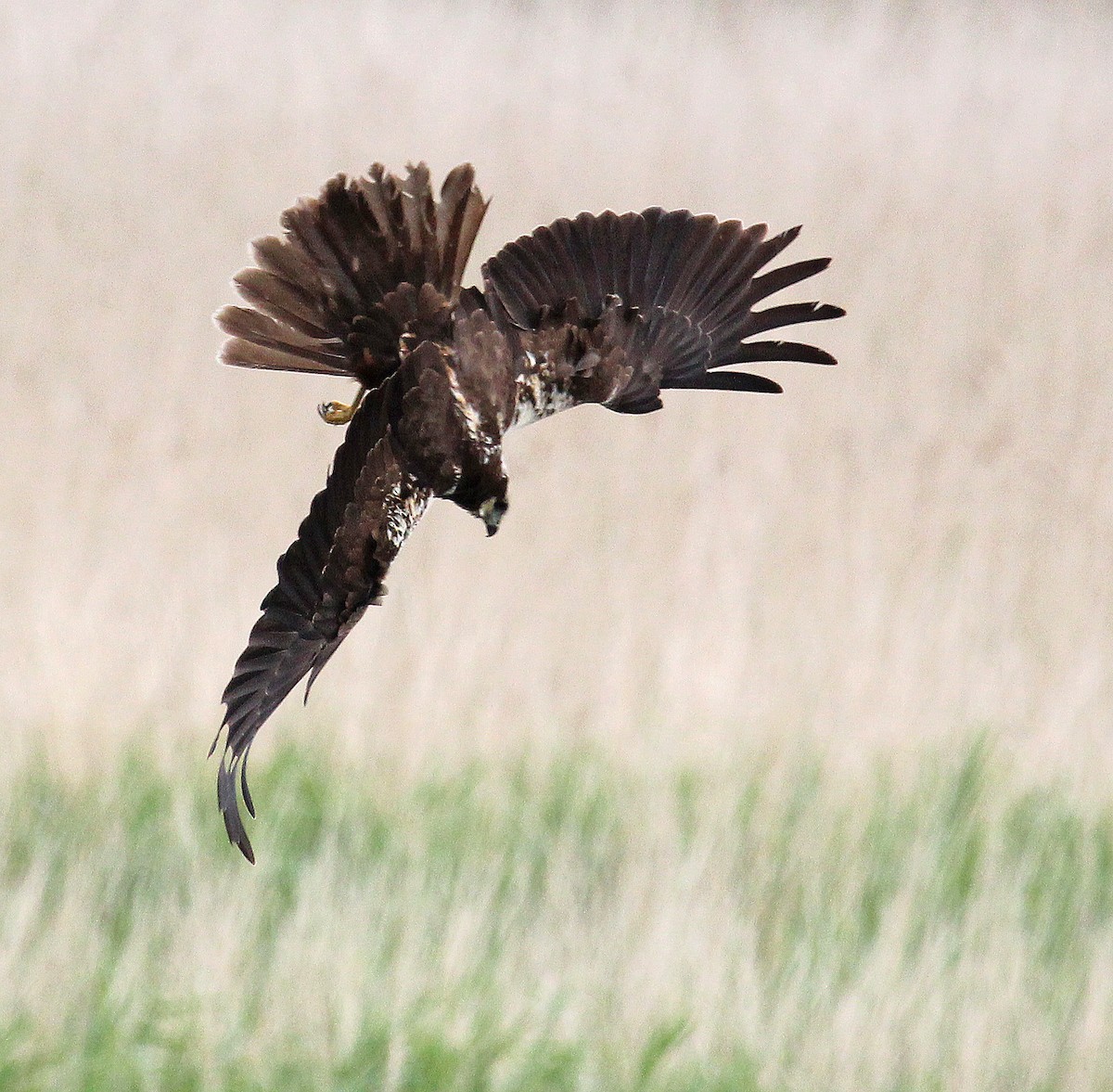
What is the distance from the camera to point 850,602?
4961 millimetres

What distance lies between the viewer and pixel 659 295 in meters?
2.11

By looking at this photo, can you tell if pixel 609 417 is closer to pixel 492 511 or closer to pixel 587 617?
pixel 587 617

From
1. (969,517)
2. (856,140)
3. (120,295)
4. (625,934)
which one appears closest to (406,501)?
(625,934)

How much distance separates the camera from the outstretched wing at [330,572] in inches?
68.6

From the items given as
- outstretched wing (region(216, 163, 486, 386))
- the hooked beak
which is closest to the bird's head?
the hooked beak

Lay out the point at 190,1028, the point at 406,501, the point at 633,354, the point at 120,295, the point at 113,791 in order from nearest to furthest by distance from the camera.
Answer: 1. the point at 406,501
2. the point at 633,354
3. the point at 190,1028
4. the point at 113,791
5. the point at 120,295

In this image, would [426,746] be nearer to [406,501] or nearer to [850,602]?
[850,602]

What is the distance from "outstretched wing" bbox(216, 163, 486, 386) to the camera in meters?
1.86

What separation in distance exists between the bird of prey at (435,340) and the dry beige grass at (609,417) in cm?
238

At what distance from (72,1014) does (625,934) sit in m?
1.18

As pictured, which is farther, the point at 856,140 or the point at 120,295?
the point at 856,140

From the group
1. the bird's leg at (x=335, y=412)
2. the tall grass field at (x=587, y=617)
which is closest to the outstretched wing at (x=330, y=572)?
the bird's leg at (x=335, y=412)

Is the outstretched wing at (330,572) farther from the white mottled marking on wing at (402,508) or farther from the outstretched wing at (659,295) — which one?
the outstretched wing at (659,295)

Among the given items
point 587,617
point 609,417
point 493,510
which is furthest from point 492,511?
point 609,417
